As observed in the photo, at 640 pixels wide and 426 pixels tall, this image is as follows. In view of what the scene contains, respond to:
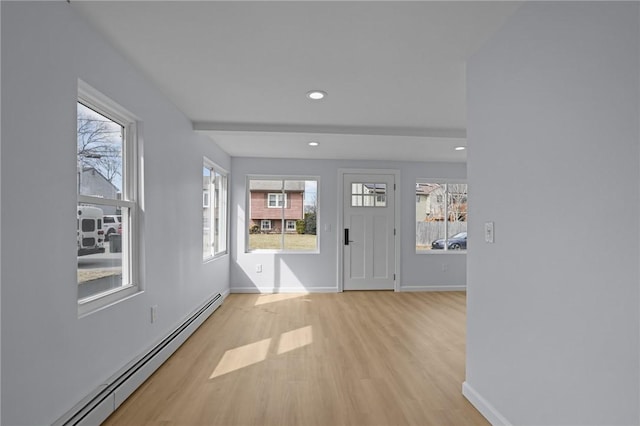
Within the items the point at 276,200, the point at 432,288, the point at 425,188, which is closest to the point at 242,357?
the point at 276,200

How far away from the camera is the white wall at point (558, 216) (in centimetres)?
118

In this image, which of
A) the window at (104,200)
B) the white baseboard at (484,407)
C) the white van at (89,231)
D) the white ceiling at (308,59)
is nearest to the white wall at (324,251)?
the white ceiling at (308,59)

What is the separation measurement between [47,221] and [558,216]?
2370 mm

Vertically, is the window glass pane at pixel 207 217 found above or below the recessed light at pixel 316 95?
below

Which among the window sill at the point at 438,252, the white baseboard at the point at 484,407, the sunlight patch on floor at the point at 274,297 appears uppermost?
the window sill at the point at 438,252

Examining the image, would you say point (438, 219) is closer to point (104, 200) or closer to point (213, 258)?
point (213, 258)

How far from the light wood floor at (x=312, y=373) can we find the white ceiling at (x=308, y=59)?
225 centimetres

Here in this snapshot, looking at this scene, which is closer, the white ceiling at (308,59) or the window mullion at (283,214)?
the white ceiling at (308,59)

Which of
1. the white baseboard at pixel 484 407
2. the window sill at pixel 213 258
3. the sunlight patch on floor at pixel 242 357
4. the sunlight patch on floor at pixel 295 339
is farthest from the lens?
the window sill at pixel 213 258

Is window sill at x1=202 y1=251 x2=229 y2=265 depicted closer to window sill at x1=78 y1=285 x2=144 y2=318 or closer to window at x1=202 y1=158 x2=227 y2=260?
window at x1=202 y1=158 x2=227 y2=260

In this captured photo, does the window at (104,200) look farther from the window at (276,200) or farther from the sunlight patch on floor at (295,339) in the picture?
the window at (276,200)

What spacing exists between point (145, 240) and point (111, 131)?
2.77ft

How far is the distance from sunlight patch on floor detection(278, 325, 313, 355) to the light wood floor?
0.03ft

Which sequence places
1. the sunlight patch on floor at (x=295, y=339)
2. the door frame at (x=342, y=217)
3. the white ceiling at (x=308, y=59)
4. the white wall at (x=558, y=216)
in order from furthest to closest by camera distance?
1. the door frame at (x=342, y=217)
2. the sunlight patch on floor at (x=295, y=339)
3. the white ceiling at (x=308, y=59)
4. the white wall at (x=558, y=216)
